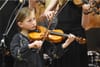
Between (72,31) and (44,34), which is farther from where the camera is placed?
(72,31)

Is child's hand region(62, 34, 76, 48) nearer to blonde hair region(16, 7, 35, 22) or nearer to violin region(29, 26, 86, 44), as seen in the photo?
violin region(29, 26, 86, 44)

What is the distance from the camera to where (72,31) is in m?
2.54

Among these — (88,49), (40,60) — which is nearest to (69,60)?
(88,49)

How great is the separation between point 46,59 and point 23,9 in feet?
1.30

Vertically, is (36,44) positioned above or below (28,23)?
below

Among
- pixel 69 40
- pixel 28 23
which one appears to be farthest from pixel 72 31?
pixel 28 23

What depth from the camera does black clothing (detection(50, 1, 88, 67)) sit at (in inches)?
99.7

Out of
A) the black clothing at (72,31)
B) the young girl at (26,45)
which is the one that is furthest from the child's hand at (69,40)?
the black clothing at (72,31)

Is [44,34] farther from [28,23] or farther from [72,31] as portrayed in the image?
[72,31]

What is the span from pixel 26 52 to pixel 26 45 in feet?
0.14

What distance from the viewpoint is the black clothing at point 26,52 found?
2268 millimetres

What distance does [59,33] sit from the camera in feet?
7.93

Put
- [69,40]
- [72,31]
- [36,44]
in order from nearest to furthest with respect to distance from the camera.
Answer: [36,44] < [69,40] < [72,31]

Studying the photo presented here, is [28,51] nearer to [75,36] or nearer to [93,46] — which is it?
[75,36]
